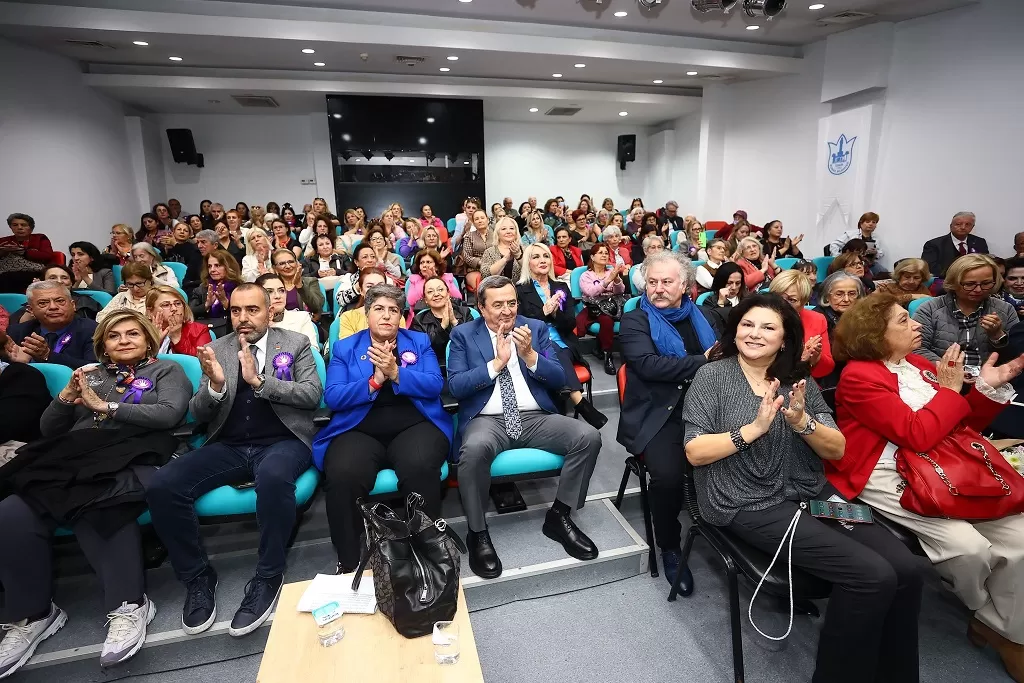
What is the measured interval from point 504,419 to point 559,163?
1114 cm

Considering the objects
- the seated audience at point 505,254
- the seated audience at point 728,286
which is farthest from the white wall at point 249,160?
the seated audience at point 728,286

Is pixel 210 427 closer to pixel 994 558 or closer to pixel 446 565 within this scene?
pixel 446 565

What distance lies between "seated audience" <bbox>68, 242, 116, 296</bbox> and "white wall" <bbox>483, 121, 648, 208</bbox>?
8.50 meters

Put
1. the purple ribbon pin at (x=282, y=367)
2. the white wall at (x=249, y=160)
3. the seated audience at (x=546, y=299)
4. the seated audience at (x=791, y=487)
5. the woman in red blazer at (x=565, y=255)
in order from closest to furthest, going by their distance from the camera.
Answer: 1. the seated audience at (x=791, y=487)
2. the purple ribbon pin at (x=282, y=367)
3. the seated audience at (x=546, y=299)
4. the woman in red blazer at (x=565, y=255)
5. the white wall at (x=249, y=160)

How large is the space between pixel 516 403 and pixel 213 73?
8561mm

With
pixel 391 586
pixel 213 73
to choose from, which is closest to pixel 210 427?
pixel 391 586

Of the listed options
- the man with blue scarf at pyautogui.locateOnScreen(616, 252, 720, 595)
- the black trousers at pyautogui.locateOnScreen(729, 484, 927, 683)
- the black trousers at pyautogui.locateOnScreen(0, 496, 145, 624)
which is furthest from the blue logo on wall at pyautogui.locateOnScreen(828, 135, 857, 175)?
the black trousers at pyautogui.locateOnScreen(0, 496, 145, 624)

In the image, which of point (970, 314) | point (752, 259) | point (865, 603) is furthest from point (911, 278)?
point (865, 603)

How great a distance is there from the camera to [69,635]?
6.12 ft

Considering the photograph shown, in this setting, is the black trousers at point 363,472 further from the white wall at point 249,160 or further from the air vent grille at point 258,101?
the white wall at point 249,160

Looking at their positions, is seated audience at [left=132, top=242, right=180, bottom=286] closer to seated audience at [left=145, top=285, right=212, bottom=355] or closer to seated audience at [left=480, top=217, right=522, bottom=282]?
seated audience at [left=145, top=285, right=212, bottom=355]

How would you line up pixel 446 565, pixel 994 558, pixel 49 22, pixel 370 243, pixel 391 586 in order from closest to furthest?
pixel 391 586, pixel 446 565, pixel 994 558, pixel 370 243, pixel 49 22

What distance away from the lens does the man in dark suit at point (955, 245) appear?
586cm

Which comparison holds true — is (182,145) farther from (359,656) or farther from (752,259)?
(359,656)
